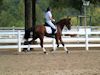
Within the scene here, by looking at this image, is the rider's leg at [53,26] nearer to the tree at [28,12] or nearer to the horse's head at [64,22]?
the horse's head at [64,22]

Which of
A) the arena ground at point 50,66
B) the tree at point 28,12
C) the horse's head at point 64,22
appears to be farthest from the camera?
the tree at point 28,12

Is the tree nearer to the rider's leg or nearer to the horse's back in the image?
the horse's back

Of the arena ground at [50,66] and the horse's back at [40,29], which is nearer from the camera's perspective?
the arena ground at [50,66]

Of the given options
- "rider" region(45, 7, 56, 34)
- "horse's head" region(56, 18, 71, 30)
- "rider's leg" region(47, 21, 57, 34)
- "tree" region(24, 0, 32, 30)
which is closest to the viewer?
"rider" region(45, 7, 56, 34)

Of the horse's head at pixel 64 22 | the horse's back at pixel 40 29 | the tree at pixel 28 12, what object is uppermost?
the tree at pixel 28 12

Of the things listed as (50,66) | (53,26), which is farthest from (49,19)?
(50,66)

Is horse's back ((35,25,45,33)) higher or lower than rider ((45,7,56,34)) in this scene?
lower

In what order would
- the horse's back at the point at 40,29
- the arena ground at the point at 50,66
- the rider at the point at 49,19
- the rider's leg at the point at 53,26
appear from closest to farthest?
1. the arena ground at the point at 50,66
2. the rider at the point at 49,19
3. the rider's leg at the point at 53,26
4. the horse's back at the point at 40,29

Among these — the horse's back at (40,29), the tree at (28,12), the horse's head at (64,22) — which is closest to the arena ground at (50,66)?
the horse's back at (40,29)

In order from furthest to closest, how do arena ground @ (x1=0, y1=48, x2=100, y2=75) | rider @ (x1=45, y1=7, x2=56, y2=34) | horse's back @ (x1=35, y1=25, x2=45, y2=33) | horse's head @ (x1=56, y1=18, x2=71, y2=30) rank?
horse's head @ (x1=56, y1=18, x2=71, y2=30) < horse's back @ (x1=35, y1=25, x2=45, y2=33) < rider @ (x1=45, y1=7, x2=56, y2=34) < arena ground @ (x1=0, y1=48, x2=100, y2=75)

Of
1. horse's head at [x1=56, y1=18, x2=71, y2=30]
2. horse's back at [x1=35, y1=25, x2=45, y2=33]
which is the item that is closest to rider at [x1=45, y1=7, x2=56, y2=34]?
horse's back at [x1=35, y1=25, x2=45, y2=33]

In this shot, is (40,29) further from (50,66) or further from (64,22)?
(50,66)

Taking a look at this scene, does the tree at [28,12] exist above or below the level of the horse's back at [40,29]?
above

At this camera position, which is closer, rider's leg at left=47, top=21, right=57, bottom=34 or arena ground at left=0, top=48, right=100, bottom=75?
arena ground at left=0, top=48, right=100, bottom=75
